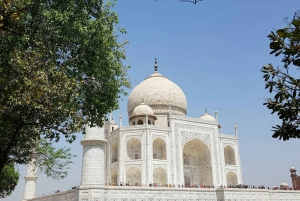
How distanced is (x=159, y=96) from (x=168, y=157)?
8.73 meters

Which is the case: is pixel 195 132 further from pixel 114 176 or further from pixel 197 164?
pixel 114 176

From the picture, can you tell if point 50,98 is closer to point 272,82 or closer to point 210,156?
point 272,82

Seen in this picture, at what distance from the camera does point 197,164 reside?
32.5 metres

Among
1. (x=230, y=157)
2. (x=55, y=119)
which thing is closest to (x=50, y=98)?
(x=55, y=119)

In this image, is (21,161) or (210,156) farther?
(210,156)

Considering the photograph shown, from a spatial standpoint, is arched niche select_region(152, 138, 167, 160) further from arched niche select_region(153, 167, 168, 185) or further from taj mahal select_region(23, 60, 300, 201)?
arched niche select_region(153, 167, 168, 185)

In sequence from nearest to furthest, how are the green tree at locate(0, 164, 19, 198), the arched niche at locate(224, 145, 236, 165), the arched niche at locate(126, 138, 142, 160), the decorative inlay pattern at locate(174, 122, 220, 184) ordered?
1. the green tree at locate(0, 164, 19, 198)
2. the decorative inlay pattern at locate(174, 122, 220, 184)
3. the arched niche at locate(126, 138, 142, 160)
4. the arched niche at locate(224, 145, 236, 165)

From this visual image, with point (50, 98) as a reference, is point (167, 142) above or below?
above

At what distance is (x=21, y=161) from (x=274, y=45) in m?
9.44

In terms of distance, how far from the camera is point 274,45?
4156mm

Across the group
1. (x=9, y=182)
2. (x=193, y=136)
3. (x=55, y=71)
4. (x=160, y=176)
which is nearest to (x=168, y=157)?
(x=160, y=176)

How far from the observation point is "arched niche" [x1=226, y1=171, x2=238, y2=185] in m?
32.2

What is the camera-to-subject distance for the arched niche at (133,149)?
2933 centimetres

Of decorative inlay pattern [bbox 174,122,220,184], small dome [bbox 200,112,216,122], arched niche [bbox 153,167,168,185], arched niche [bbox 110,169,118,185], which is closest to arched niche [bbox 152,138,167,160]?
decorative inlay pattern [bbox 174,122,220,184]
